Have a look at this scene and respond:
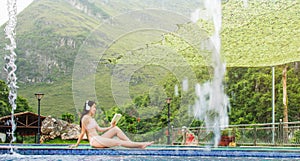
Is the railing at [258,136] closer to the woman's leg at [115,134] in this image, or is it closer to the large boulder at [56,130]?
the woman's leg at [115,134]

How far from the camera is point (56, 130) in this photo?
44.9ft

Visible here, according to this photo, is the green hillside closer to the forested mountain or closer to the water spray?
the forested mountain

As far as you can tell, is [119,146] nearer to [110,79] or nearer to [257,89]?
[110,79]

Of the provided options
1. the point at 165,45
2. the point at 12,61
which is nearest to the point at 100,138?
the point at 165,45

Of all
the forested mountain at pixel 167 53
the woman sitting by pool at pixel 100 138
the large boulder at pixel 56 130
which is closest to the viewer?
the woman sitting by pool at pixel 100 138

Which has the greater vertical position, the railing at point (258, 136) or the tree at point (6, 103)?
the tree at point (6, 103)

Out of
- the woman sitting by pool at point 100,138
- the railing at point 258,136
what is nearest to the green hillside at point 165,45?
the railing at point 258,136

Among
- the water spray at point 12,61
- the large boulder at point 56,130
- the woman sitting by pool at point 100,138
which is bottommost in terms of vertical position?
the large boulder at point 56,130

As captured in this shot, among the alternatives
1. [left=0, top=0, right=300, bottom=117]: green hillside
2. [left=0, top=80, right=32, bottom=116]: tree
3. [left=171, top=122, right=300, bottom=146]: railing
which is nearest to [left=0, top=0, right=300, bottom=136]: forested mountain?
[left=0, top=0, right=300, bottom=117]: green hillside

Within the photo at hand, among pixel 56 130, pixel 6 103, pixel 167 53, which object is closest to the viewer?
pixel 167 53

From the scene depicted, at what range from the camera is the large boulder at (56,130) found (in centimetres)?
1357

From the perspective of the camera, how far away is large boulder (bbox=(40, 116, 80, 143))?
1357cm

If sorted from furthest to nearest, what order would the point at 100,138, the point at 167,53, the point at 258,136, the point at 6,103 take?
1. the point at 6,103
2. the point at 258,136
3. the point at 167,53
4. the point at 100,138

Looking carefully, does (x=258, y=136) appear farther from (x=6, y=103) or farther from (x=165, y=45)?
(x=6, y=103)
